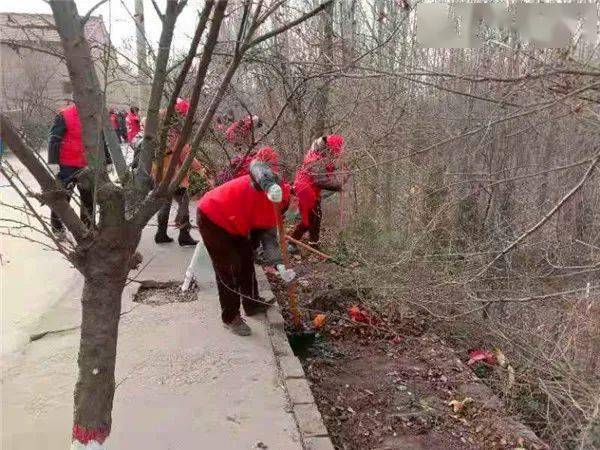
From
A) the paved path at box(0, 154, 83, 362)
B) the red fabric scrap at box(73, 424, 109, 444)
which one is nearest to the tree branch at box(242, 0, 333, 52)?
the red fabric scrap at box(73, 424, 109, 444)

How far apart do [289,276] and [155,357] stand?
4.00 ft

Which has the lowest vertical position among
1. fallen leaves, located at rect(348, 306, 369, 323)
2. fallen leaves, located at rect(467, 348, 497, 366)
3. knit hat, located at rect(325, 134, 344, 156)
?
fallen leaves, located at rect(467, 348, 497, 366)

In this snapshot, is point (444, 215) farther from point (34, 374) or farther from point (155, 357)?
point (34, 374)

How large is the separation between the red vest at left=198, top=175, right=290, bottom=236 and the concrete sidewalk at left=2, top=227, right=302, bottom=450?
3.14 feet

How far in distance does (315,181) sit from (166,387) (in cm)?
328

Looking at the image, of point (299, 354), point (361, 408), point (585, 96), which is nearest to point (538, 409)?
point (361, 408)

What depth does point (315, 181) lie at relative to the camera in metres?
6.36

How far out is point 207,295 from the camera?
539cm

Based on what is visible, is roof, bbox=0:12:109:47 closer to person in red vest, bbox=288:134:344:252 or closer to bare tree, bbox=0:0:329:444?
bare tree, bbox=0:0:329:444

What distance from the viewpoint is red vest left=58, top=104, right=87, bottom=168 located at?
21.1 ft

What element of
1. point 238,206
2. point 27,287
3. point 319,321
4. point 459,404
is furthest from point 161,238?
point 459,404

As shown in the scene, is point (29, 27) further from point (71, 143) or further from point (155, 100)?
point (71, 143)

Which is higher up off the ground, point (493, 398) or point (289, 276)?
point (289, 276)

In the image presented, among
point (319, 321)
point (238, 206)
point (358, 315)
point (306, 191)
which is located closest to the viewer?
point (238, 206)
